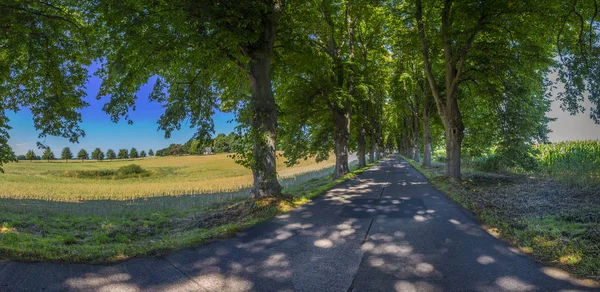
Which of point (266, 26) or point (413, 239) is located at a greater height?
point (266, 26)

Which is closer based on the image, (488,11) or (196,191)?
(488,11)

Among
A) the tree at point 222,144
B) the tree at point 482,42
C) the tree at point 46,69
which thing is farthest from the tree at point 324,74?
the tree at point 46,69

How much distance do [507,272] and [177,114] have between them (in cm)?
916

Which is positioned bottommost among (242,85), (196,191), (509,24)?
(196,191)

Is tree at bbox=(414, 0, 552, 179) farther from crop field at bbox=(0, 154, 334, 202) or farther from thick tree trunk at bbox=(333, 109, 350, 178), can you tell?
crop field at bbox=(0, 154, 334, 202)

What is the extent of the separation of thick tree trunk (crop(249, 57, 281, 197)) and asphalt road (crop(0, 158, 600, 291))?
3.03 meters

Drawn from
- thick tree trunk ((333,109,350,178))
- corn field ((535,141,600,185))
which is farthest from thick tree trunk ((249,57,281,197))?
thick tree trunk ((333,109,350,178))

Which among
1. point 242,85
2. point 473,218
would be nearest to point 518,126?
point 473,218

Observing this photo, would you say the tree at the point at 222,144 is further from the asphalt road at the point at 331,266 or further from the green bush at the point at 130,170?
the green bush at the point at 130,170

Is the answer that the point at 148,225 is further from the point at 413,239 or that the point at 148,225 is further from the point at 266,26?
the point at 413,239

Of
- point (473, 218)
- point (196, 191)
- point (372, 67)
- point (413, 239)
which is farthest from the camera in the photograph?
point (372, 67)

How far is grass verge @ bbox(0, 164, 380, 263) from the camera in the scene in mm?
4695

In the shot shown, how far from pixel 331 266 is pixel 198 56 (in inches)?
289

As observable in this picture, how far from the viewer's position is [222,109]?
10758mm
